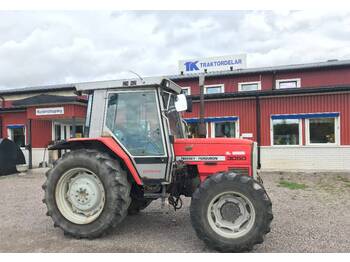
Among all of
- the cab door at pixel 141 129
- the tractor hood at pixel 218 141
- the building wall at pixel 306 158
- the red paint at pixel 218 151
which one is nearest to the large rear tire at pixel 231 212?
the red paint at pixel 218 151

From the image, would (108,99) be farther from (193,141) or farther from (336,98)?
(336,98)

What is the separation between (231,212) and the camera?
4.20 metres

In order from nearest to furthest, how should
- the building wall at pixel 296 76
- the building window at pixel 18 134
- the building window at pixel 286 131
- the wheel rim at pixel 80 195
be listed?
1. the wheel rim at pixel 80 195
2. the building window at pixel 286 131
3. the building window at pixel 18 134
4. the building wall at pixel 296 76

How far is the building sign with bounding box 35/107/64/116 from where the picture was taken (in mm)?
13774

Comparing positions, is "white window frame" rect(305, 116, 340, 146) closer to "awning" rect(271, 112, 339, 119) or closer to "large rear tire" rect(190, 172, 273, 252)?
"awning" rect(271, 112, 339, 119)

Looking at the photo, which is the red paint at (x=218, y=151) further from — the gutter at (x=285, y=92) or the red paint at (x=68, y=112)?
the red paint at (x=68, y=112)

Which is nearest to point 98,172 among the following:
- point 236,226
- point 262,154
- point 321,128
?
point 236,226

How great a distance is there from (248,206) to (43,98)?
1259 cm

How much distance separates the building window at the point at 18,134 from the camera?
53.5 ft

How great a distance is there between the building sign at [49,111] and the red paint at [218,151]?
33.7 feet

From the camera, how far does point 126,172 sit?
484 centimetres

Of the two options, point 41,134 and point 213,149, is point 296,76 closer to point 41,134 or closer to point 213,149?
point 41,134

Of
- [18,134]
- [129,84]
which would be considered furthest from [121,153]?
[18,134]

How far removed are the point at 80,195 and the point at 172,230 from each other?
1611 mm
